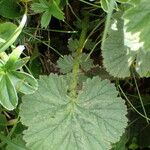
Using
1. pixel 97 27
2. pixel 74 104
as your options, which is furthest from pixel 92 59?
pixel 74 104

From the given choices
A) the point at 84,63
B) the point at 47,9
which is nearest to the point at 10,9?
the point at 47,9

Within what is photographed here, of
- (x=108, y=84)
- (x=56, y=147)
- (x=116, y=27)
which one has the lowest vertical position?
(x=56, y=147)

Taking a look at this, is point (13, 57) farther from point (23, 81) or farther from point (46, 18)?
point (46, 18)

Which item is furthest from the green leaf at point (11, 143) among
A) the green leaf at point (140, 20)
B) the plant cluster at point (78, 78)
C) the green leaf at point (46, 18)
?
the green leaf at point (140, 20)

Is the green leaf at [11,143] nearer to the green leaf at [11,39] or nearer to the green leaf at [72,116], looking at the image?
the green leaf at [72,116]

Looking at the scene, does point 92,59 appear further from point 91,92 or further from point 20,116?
point 20,116

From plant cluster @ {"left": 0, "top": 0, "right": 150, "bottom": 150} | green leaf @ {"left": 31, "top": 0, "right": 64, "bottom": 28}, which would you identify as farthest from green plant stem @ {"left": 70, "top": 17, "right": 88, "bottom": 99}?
green leaf @ {"left": 31, "top": 0, "right": 64, "bottom": 28}
